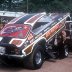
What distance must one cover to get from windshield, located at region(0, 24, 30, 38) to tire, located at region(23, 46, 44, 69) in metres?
0.75

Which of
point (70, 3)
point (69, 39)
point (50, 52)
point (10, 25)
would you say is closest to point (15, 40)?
point (10, 25)

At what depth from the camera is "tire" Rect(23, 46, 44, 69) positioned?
9.27 m

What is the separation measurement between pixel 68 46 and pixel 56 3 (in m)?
24.3

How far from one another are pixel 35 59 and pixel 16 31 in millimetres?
1316

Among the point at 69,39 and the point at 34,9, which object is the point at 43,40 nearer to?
the point at 69,39

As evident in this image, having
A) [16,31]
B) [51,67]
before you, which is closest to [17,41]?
[16,31]

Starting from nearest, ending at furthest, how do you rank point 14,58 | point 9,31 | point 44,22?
point 14,58
point 9,31
point 44,22

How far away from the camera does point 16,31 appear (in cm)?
970

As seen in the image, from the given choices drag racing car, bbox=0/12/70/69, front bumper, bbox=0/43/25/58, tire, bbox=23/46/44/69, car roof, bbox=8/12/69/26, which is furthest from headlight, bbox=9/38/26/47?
car roof, bbox=8/12/69/26

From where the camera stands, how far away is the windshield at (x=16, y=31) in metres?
9.45

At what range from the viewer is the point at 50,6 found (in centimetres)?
3641

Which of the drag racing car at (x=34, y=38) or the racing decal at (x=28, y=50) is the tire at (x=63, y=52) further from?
the racing decal at (x=28, y=50)

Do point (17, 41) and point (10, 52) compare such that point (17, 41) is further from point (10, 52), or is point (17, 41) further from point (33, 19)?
point (33, 19)

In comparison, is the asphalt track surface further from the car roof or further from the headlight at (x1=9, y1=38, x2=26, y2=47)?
the car roof
